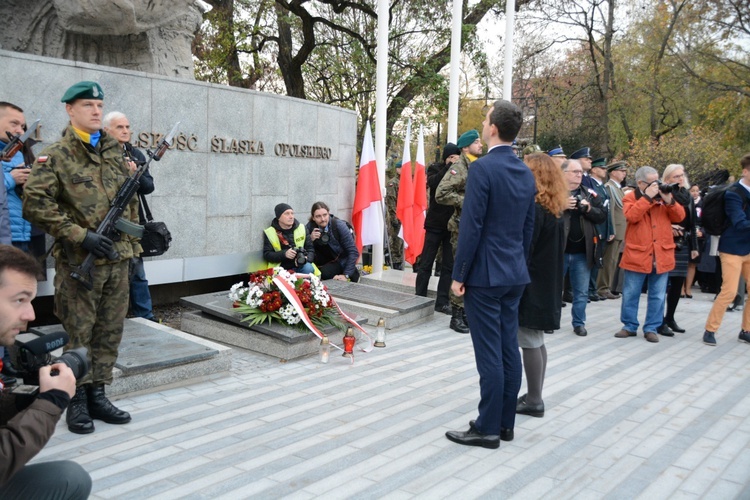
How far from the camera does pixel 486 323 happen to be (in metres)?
4.14

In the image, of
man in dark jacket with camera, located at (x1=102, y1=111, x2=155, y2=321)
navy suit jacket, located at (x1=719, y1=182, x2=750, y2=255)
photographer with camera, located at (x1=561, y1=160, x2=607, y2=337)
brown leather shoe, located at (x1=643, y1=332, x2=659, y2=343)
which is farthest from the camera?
photographer with camera, located at (x1=561, y1=160, x2=607, y2=337)

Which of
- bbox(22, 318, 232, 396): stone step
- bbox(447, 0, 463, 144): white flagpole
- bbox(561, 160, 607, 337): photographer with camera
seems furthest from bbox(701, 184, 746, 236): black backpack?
bbox(22, 318, 232, 396): stone step

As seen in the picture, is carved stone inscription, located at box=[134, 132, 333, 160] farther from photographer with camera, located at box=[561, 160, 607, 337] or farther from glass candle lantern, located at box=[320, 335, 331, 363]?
photographer with camera, located at box=[561, 160, 607, 337]

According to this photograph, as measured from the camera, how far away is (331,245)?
8703mm

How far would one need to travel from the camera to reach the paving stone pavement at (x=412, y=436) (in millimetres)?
3695

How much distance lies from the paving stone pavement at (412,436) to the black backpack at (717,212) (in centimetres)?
159

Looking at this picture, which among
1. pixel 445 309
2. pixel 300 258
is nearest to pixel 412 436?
pixel 300 258

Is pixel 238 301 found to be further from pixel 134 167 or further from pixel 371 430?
pixel 371 430

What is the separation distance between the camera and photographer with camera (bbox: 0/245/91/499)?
7.14 feet

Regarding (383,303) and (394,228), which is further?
(394,228)

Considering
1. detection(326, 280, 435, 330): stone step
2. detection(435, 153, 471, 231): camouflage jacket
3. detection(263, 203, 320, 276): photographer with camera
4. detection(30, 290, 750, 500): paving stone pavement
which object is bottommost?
detection(30, 290, 750, 500): paving stone pavement

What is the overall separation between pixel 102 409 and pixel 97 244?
3.56 feet

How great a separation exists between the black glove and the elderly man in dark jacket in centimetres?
444

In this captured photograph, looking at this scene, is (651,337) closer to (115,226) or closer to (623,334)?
(623,334)
